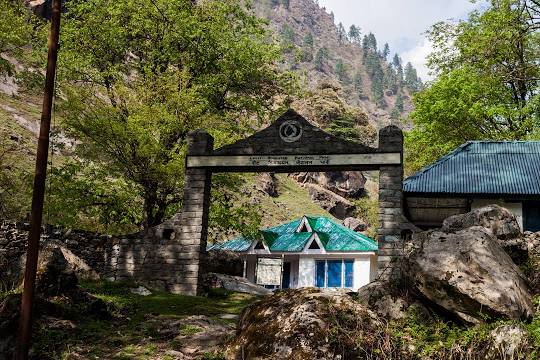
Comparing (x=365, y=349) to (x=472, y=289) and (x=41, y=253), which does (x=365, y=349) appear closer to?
(x=472, y=289)

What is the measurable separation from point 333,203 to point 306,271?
41287mm

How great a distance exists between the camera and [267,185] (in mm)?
74875

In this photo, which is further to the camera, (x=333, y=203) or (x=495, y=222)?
(x=333, y=203)

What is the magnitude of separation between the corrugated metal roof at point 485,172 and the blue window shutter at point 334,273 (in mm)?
13603

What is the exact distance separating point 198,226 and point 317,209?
5546 centimetres

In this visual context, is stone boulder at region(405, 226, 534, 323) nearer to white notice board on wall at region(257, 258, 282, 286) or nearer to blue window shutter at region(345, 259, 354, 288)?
blue window shutter at region(345, 259, 354, 288)

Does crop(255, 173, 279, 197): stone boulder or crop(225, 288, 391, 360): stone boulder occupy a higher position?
crop(255, 173, 279, 197): stone boulder

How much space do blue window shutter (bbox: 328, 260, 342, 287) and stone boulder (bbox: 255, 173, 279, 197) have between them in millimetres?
39966

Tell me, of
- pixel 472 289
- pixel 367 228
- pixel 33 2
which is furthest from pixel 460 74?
pixel 33 2

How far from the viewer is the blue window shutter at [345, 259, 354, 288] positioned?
32.7 meters

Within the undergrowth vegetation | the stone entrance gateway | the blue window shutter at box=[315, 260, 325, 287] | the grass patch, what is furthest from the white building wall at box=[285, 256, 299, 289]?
the undergrowth vegetation

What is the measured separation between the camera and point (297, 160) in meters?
17.4

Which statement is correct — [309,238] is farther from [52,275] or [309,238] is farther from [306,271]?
[52,275]

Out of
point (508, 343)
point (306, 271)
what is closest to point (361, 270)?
point (306, 271)
